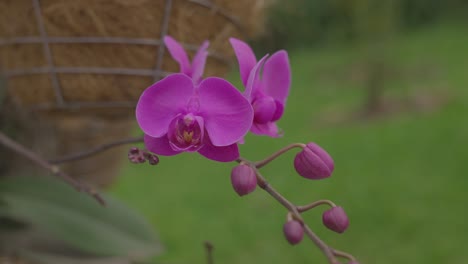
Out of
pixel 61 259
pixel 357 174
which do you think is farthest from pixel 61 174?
pixel 357 174

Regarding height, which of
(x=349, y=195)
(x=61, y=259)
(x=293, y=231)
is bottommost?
(x=349, y=195)

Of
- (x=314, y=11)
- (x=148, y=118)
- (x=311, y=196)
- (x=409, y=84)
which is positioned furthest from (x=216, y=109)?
(x=314, y=11)

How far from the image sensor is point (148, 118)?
264 mm

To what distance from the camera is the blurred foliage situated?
66 centimetres

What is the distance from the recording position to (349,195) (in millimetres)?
1696

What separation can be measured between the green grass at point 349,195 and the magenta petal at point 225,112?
Answer: 43.2 inches

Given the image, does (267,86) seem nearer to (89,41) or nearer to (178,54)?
(178,54)

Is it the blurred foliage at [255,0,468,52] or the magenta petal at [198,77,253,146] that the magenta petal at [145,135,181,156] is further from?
the blurred foliage at [255,0,468,52]

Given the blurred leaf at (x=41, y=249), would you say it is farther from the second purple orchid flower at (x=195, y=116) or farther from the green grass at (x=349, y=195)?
the green grass at (x=349, y=195)

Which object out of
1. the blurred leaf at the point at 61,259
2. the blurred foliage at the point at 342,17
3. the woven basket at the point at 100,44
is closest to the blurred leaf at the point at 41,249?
the blurred leaf at the point at 61,259

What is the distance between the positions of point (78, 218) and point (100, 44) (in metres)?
0.18

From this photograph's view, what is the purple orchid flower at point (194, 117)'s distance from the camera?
26 centimetres

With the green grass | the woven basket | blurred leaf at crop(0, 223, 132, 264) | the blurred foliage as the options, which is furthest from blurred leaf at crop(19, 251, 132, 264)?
the green grass

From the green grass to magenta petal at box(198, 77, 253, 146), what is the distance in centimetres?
110
